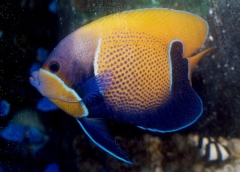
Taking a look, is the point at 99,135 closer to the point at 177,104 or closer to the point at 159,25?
the point at 177,104

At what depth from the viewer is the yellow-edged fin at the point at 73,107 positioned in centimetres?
88

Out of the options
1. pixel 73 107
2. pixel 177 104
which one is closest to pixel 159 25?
pixel 177 104

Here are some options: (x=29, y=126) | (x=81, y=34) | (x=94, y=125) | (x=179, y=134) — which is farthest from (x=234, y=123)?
(x=29, y=126)

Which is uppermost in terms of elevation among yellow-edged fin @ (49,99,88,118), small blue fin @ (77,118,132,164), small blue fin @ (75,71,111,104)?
small blue fin @ (75,71,111,104)

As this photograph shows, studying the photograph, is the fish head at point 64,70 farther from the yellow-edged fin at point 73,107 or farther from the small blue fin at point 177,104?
the small blue fin at point 177,104

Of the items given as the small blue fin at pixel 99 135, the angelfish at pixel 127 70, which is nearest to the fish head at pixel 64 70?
the angelfish at pixel 127 70

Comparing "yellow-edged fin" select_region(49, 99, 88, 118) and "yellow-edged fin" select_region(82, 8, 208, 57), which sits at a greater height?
"yellow-edged fin" select_region(82, 8, 208, 57)

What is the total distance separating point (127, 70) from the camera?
85 cm

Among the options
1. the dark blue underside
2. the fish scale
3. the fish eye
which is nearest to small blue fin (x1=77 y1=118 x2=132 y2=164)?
the dark blue underside

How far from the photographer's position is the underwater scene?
846mm

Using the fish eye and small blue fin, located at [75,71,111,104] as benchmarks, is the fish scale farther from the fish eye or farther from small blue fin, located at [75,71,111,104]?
the fish eye

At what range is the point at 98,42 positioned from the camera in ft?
2.77

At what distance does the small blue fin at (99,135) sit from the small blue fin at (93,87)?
10 cm

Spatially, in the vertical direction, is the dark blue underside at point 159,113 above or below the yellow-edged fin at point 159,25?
below
